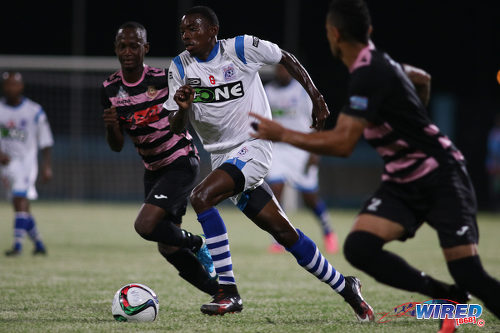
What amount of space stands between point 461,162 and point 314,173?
6705 millimetres

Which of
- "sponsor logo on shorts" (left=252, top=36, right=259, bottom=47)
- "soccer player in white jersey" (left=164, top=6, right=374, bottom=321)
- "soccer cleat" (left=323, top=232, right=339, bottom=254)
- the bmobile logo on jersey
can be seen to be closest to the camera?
"soccer player in white jersey" (left=164, top=6, right=374, bottom=321)

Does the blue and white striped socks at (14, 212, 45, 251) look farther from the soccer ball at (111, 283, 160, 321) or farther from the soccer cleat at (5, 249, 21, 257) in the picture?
the soccer ball at (111, 283, 160, 321)

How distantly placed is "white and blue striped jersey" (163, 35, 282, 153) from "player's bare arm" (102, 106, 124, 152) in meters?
0.43

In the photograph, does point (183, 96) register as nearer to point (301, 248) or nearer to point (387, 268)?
point (301, 248)

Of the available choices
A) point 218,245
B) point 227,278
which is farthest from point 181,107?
point 227,278

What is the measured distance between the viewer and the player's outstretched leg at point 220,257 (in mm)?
5094

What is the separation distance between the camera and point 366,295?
6305 millimetres

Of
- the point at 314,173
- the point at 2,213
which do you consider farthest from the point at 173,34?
the point at 314,173

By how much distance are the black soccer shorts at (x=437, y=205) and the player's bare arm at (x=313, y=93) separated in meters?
1.29

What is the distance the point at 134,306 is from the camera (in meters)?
4.88

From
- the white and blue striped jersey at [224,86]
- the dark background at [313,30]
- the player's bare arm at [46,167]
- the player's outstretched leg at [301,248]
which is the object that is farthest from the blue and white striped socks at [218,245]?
the dark background at [313,30]

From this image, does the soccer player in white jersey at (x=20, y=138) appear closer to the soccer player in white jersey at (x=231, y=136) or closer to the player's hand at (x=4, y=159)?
the player's hand at (x=4, y=159)

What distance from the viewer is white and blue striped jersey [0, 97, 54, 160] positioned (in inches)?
391

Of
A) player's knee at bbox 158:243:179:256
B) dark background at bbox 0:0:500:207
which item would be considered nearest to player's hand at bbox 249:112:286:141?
player's knee at bbox 158:243:179:256
